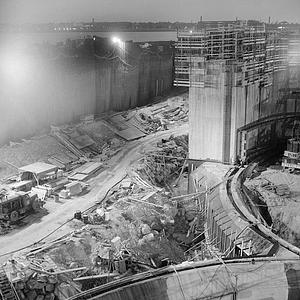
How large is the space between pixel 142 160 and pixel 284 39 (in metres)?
18.2

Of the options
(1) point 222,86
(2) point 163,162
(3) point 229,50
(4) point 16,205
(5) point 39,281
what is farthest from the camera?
(2) point 163,162

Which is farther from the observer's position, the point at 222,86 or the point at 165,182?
the point at 165,182

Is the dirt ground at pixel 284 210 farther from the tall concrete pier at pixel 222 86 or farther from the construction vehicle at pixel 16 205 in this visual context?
the construction vehicle at pixel 16 205

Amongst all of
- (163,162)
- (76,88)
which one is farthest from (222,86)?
(76,88)

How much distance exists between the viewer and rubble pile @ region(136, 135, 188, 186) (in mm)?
40597

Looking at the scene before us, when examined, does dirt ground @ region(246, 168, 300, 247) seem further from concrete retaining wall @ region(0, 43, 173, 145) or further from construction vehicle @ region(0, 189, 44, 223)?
concrete retaining wall @ region(0, 43, 173, 145)

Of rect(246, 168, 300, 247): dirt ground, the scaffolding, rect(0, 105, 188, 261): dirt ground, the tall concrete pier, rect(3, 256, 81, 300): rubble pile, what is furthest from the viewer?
the scaffolding

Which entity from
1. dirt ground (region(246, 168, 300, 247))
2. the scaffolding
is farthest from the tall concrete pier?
dirt ground (region(246, 168, 300, 247))

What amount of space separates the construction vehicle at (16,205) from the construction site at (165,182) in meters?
0.08

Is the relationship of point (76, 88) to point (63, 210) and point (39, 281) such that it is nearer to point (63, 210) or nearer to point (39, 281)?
point (63, 210)

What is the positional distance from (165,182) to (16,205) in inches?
593

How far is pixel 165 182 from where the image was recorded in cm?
4128

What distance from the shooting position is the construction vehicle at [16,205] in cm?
2920

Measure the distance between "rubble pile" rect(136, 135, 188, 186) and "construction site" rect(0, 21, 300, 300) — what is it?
13 cm
